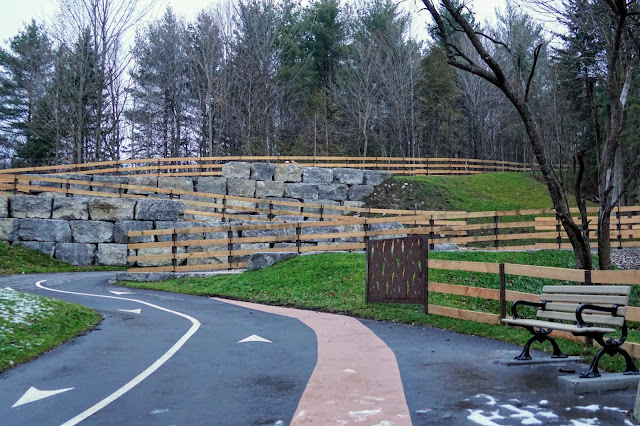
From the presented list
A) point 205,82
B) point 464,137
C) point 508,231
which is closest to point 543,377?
point 508,231

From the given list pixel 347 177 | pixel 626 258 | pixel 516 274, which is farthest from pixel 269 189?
pixel 516 274

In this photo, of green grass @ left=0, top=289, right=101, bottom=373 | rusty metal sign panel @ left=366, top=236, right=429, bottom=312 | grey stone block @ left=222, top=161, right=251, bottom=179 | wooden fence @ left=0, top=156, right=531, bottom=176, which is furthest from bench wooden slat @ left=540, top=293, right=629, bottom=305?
wooden fence @ left=0, top=156, right=531, bottom=176

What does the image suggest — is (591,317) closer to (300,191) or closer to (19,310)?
(19,310)

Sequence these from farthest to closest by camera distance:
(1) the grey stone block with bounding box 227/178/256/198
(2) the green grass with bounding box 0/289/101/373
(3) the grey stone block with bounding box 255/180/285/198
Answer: (3) the grey stone block with bounding box 255/180/285/198 < (1) the grey stone block with bounding box 227/178/256/198 < (2) the green grass with bounding box 0/289/101/373

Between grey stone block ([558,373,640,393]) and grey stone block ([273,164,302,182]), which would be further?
grey stone block ([273,164,302,182])

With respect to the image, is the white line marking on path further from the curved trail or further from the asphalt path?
the curved trail

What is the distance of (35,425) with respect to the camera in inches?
175

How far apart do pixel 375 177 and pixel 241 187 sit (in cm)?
799

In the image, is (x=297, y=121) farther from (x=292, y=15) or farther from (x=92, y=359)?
(x=92, y=359)

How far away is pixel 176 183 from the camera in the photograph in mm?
28188

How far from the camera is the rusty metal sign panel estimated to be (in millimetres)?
10648

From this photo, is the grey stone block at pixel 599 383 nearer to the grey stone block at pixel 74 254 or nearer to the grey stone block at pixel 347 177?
the grey stone block at pixel 74 254

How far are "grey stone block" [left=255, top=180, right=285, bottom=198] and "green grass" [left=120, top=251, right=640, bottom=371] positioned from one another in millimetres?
12556

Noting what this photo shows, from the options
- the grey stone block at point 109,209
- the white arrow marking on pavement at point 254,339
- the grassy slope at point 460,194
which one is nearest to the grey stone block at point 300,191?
the grassy slope at point 460,194
